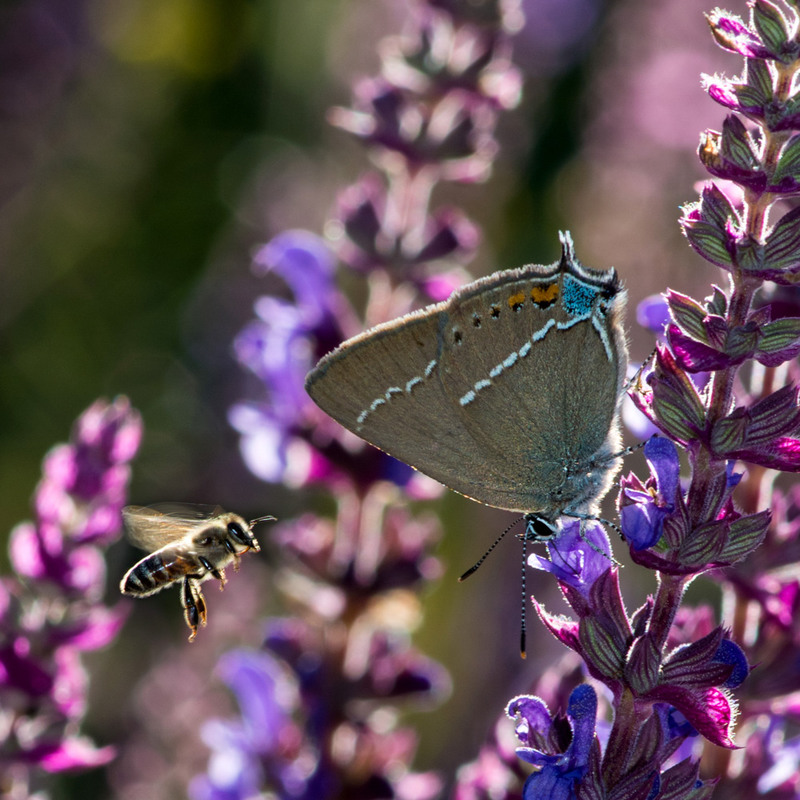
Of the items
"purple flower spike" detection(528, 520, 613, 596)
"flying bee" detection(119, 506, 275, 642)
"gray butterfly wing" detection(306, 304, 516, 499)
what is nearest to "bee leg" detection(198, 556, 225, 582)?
"flying bee" detection(119, 506, 275, 642)

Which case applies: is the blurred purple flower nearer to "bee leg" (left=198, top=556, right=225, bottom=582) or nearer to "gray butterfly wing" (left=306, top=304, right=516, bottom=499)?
A: "bee leg" (left=198, top=556, right=225, bottom=582)

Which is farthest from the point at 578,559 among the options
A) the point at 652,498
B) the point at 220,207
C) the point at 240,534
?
the point at 220,207

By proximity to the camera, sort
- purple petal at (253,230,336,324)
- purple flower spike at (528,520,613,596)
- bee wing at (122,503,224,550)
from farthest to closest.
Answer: purple petal at (253,230,336,324) < bee wing at (122,503,224,550) < purple flower spike at (528,520,613,596)

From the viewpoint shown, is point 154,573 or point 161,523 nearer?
point 154,573

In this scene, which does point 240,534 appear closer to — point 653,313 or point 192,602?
point 192,602

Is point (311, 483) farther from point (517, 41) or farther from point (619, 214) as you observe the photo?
point (517, 41)

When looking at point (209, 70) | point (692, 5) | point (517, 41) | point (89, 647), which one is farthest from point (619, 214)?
point (89, 647)
